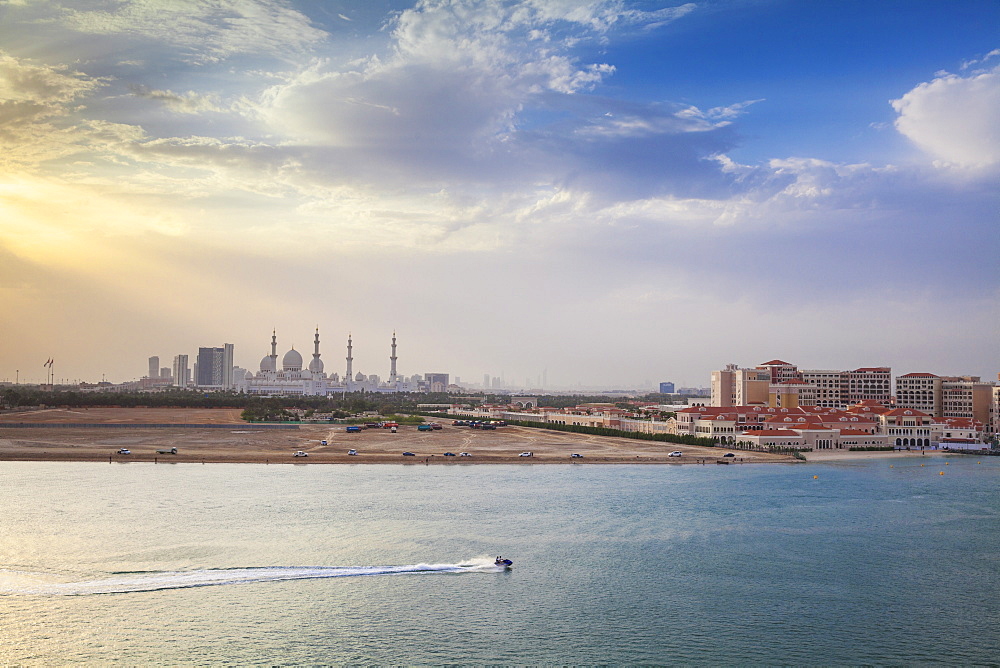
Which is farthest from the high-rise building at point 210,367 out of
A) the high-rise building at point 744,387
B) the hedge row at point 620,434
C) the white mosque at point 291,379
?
the high-rise building at point 744,387

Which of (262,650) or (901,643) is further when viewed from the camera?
(901,643)

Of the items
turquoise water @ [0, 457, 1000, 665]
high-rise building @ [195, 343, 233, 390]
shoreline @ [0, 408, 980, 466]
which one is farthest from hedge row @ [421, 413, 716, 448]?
high-rise building @ [195, 343, 233, 390]

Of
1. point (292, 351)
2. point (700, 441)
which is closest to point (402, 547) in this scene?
point (700, 441)

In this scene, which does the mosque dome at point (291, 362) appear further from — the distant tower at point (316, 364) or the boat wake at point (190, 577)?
the boat wake at point (190, 577)

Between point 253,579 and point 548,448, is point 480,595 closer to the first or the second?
point 253,579

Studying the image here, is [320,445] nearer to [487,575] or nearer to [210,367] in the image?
[487,575]

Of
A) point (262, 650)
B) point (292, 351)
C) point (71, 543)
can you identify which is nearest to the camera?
point (262, 650)

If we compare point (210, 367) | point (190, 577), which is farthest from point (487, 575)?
point (210, 367)
